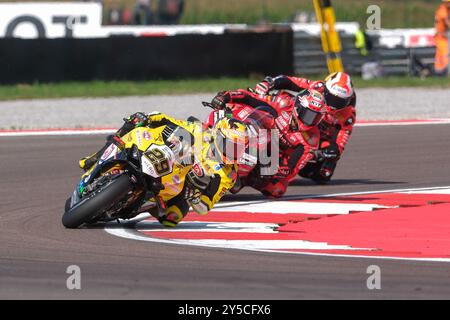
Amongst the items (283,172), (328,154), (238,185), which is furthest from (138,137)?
(328,154)

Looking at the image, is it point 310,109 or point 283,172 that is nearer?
point 283,172

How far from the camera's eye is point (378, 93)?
2248 cm

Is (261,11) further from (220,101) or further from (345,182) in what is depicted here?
(220,101)

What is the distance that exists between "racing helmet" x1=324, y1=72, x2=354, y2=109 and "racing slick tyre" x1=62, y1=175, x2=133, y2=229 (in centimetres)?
411

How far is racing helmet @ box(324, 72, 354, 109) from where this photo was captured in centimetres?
1345

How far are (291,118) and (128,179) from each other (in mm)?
3313

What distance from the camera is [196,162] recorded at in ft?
33.8

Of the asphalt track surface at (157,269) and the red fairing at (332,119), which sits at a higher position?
the red fairing at (332,119)

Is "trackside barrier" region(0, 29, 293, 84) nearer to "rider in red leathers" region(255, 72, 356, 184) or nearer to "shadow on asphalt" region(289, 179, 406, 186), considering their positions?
"rider in red leathers" region(255, 72, 356, 184)

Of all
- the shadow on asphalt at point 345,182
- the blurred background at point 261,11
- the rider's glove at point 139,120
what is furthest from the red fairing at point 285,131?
the blurred background at point 261,11

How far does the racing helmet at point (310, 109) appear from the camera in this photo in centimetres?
1275

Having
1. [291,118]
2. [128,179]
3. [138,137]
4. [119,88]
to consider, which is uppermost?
[119,88]

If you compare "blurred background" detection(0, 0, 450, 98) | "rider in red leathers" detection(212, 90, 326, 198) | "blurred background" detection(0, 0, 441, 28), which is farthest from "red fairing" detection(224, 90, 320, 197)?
"blurred background" detection(0, 0, 441, 28)

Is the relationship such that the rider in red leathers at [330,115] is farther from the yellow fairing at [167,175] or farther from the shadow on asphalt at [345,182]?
the yellow fairing at [167,175]
